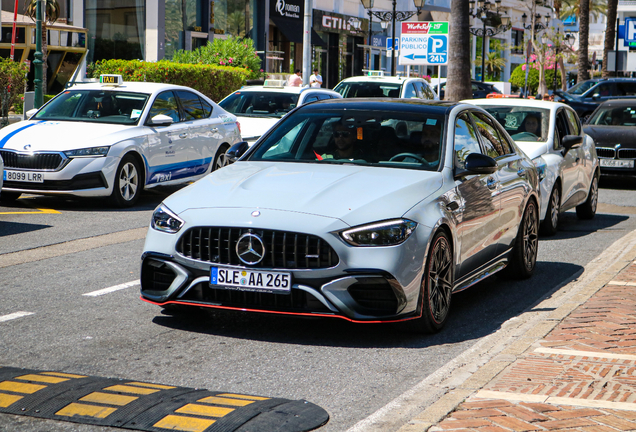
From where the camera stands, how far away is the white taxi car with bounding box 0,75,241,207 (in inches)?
466

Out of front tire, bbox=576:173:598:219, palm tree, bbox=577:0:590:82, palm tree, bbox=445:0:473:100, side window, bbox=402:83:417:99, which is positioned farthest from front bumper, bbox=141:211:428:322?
palm tree, bbox=577:0:590:82

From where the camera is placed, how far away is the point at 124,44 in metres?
34.4

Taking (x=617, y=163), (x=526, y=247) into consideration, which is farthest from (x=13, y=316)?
(x=617, y=163)

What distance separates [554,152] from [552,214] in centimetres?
79

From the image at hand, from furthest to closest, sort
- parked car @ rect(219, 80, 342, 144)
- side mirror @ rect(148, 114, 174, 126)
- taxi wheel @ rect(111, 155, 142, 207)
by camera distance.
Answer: parked car @ rect(219, 80, 342, 144), side mirror @ rect(148, 114, 174, 126), taxi wheel @ rect(111, 155, 142, 207)

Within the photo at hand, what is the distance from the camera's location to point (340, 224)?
5539 mm

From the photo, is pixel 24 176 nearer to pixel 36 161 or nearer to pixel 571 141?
pixel 36 161

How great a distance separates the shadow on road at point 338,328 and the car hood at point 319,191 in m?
0.73

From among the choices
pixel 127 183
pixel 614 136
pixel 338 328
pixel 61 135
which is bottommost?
pixel 338 328

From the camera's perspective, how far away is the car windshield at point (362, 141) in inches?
266

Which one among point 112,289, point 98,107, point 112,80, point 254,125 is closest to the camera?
point 112,289

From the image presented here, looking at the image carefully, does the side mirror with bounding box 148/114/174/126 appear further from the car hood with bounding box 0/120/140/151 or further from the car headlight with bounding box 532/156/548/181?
the car headlight with bounding box 532/156/548/181

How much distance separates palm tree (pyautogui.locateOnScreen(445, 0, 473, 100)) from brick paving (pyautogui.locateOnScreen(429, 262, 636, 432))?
52.7 feet

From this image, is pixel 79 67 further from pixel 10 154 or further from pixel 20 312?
pixel 20 312
